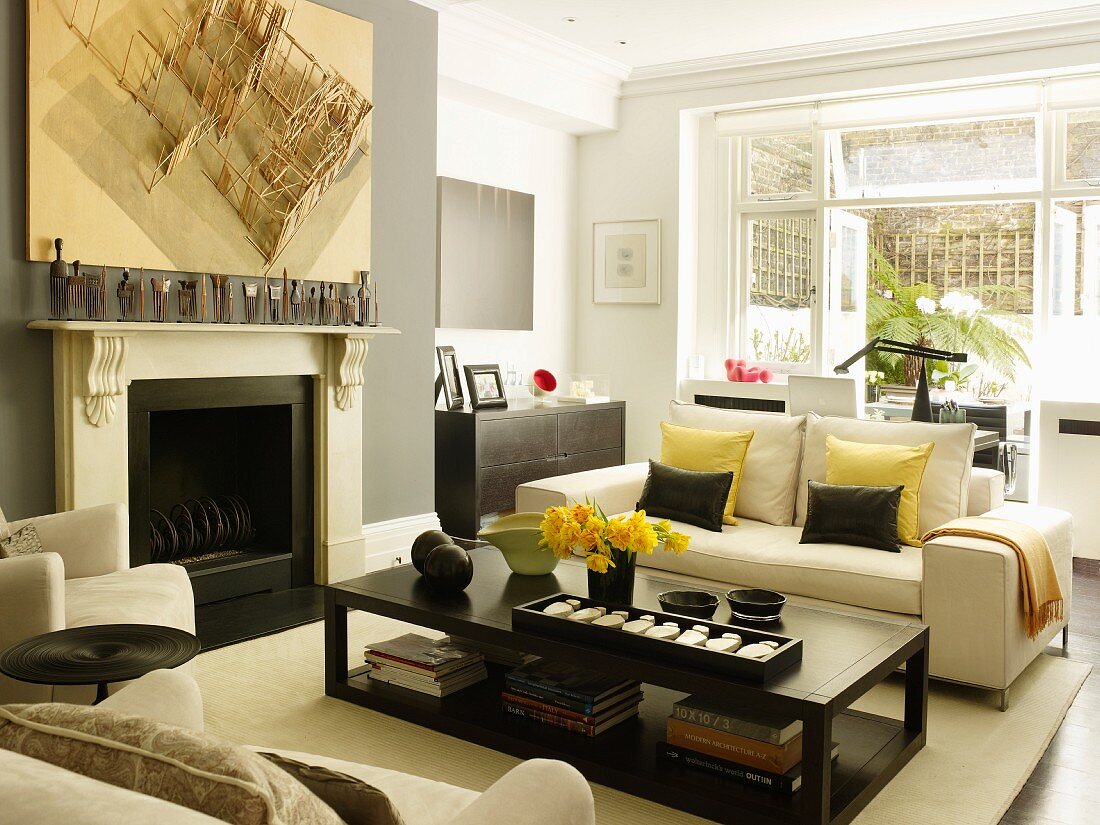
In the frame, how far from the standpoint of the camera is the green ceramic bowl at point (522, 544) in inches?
128

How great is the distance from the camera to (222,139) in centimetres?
408

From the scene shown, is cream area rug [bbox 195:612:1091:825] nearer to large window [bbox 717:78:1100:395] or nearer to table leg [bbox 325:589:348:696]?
table leg [bbox 325:589:348:696]

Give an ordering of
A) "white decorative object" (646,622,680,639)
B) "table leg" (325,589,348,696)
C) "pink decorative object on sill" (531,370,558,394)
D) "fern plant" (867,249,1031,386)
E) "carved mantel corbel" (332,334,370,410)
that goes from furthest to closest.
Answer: "pink decorative object on sill" (531,370,558,394) < "fern plant" (867,249,1031,386) < "carved mantel corbel" (332,334,370,410) < "table leg" (325,589,348,696) < "white decorative object" (646,622,680,639)

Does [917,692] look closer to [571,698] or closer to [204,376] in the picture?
[571,698]

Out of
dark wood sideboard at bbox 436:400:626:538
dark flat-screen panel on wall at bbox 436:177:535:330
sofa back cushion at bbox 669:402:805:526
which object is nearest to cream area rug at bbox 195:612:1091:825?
sofa back cushion at bbox 669:402:805:526

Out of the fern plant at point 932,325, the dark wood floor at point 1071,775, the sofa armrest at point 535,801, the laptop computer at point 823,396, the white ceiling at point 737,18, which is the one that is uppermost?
the white ceiling at point 737,18

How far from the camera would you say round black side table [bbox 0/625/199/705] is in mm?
2178

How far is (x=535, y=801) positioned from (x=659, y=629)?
1.24 meters

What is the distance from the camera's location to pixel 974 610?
320cm

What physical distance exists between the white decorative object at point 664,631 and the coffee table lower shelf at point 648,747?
0.35m

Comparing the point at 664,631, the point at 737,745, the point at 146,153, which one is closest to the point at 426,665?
the point at 664,631

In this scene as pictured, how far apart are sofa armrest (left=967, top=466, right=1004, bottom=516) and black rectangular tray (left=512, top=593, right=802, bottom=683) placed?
1639 millimetres

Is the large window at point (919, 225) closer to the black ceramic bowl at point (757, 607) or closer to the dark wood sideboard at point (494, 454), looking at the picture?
the dark wood sideboard at point (494, 454)

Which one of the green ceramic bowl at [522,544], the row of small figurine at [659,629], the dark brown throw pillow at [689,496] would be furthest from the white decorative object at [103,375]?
the dark brown throw pillow at [689,496]
